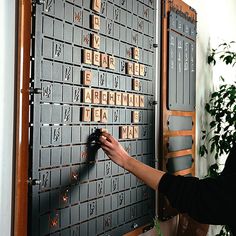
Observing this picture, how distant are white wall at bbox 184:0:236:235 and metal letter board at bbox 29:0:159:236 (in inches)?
35.4

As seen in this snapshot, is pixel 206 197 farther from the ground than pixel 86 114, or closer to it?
closer to it

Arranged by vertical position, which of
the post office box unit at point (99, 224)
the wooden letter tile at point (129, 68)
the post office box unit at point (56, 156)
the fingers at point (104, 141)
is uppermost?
the wooden letter tile at point (129, 68)

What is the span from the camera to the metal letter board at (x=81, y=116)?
138 cm

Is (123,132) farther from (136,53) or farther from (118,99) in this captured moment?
(136,53)

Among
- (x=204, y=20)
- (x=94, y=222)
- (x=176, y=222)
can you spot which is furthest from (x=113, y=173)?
(x=204, y=20)

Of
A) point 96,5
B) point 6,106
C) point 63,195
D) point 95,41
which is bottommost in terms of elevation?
point 63,195

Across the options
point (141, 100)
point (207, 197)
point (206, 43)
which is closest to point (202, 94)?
point (206, 43)

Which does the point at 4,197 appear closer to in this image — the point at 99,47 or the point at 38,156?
the point at 38,156

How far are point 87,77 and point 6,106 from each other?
40 cm

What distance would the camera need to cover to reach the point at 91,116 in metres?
1.65

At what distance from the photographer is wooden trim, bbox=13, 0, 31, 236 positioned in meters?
1.31

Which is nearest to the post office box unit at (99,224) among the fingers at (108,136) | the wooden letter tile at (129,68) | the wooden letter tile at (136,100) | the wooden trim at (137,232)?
the wooden trim at (137,232)

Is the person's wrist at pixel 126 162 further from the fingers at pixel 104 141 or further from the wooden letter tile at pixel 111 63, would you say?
the wooden letter tile at pixel 111 63

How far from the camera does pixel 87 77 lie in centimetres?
159
